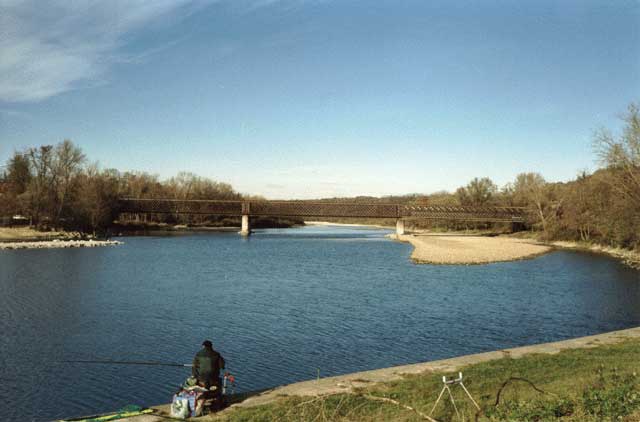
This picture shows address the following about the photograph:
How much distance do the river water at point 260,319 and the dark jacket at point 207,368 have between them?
3.87m

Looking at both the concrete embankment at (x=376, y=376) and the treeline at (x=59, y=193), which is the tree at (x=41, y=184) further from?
the concrete embankment at (x=376, y=376)

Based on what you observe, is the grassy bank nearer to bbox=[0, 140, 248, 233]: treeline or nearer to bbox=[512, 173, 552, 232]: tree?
bbox=[0, 140, 248, 233]: treeline

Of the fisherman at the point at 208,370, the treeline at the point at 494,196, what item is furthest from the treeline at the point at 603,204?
the fisherman at the point at 208,370

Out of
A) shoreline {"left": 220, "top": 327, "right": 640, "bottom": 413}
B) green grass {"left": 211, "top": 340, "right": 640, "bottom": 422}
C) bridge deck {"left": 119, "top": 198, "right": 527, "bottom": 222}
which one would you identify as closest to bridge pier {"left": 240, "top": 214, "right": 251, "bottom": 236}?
bridge deck {"left": 119, "top": 198, "right": 527, "bottom": 222}

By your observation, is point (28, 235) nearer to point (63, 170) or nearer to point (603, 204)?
point (63, 170)

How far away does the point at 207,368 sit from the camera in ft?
44.0

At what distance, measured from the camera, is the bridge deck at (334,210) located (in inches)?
5290

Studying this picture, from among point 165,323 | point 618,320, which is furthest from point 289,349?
point 618,320

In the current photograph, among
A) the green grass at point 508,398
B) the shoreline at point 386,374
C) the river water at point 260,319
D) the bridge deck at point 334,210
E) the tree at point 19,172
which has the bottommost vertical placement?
the river water at point 260,319

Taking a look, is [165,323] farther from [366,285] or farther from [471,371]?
[366,285]

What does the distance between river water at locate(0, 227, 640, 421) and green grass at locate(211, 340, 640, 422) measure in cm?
497

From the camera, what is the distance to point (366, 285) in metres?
43.3

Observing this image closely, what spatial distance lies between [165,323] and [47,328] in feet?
18.6

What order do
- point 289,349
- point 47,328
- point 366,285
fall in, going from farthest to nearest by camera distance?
1. point 366,285
2. point 47,328
3. point 289,349
